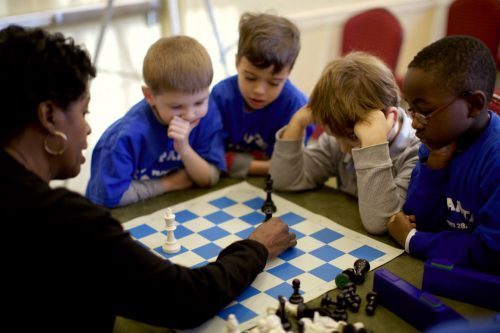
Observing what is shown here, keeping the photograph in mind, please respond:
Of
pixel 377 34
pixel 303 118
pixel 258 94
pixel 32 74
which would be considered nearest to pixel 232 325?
pixel 32 74

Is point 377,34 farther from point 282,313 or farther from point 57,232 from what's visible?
point 57,232

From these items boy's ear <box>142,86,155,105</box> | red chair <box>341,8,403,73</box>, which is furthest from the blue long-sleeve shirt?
red chair <box>341,8,403,73</box>

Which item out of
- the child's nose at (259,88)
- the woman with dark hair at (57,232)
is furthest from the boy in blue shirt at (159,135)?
the woman with dark hair at (57,232)

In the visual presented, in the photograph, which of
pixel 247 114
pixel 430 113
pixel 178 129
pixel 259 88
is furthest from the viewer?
pixel 247 114

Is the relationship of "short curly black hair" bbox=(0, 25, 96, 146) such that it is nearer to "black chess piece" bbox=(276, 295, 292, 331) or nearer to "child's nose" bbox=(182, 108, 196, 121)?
"black chess piece" bbox=(276, 295, 292, 331)

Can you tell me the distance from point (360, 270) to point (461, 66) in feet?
2.02

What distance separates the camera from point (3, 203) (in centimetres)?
122

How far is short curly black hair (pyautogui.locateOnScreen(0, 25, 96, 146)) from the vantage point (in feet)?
4.06

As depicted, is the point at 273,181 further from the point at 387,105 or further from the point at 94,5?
the point at 94,5

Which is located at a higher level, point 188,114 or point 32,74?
point 32,74

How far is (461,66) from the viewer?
5.12 ft

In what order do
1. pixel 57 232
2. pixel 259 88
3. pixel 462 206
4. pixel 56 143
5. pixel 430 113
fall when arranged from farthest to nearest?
pixel 259 88 < pixel 462 206 < pixel 430 113 < pixel 56 143 < pixel 57 232

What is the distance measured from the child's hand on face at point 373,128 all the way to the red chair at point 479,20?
90.8 inches

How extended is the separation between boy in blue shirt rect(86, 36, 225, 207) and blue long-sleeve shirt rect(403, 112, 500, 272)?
82 cm
